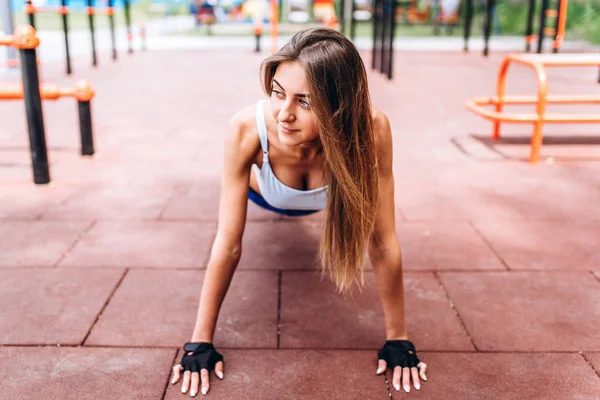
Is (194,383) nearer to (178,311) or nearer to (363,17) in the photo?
(178,311)

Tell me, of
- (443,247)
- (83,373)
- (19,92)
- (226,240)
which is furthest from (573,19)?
(83,373)

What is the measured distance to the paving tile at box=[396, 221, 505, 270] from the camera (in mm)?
2953

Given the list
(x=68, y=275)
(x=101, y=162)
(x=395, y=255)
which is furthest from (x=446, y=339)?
(x=101, y=162)

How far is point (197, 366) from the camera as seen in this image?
2.05m

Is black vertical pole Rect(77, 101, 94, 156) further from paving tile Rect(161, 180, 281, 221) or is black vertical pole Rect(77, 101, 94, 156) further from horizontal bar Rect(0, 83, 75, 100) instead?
paving tile Rect(161, 180, 281, 221)

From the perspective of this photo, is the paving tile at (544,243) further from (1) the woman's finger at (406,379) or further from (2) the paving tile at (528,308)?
(1) the woman's finger at (406,379)

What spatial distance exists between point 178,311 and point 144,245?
28.9 inches

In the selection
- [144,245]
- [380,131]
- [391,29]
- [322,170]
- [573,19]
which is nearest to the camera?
[380,131]

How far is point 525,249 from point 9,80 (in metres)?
7.07

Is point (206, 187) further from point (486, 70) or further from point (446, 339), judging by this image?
point (486, 70)

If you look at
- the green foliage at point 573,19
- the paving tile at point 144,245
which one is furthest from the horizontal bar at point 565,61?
the green foliage at point 573,19

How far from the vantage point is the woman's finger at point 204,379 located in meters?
1.98

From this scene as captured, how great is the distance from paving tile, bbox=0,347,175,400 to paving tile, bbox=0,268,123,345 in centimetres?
10

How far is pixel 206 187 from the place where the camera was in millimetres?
4074
